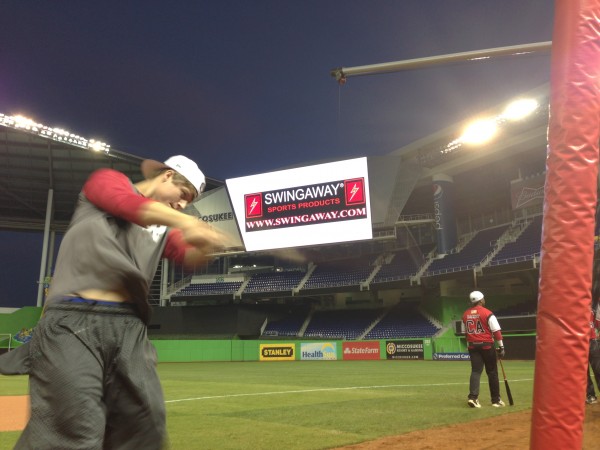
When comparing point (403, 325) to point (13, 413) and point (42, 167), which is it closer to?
point (13, 413)

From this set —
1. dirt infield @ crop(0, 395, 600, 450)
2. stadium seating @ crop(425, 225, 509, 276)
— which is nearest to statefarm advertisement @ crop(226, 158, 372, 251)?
stadium seating @ crop(425, 225, 509, 276)

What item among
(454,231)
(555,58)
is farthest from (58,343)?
(454,231)

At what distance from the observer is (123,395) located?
2.29 m

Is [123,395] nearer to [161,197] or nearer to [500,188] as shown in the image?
[161,197]

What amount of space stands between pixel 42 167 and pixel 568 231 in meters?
51.3

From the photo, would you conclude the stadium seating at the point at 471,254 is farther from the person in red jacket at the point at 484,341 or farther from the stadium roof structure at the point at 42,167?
the person in red jacket at the point at 484,341

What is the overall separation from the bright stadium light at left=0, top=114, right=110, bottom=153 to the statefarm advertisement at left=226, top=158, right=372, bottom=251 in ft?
36.9

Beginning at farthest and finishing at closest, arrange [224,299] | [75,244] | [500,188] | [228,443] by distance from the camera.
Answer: [224,299] → [500,188] → [228,443] → [75,244]

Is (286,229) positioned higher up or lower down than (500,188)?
lower down

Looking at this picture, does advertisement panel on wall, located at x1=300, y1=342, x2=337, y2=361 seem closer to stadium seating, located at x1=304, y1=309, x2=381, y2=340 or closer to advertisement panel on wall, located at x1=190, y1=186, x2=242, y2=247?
stadium seating, located at x1=304, y1=309, x2=381, y2=340

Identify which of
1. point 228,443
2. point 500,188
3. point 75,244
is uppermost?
point 500,188

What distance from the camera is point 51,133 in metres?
40.7

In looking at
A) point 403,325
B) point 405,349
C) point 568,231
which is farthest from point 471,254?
point 568,231

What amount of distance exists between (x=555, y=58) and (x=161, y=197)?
202cm
